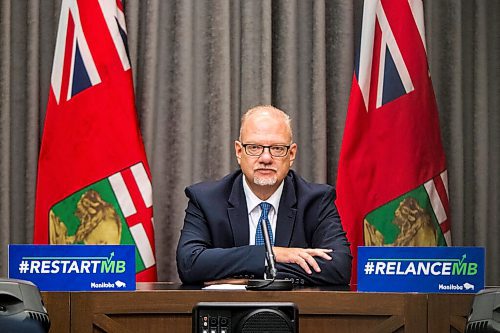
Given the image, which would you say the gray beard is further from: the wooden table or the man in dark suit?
the wooden table

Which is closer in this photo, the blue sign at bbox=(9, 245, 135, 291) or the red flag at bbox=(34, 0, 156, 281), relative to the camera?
the blue sign at bbox=(9, 245, 135, 291)

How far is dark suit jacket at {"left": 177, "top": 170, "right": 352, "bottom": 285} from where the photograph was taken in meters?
3.24

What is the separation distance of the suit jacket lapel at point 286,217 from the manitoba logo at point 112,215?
3.36ft

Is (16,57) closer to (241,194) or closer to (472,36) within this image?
(241,194)

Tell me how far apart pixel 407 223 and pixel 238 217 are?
114 cm

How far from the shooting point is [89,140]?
422 centimetres

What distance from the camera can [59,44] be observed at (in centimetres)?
427

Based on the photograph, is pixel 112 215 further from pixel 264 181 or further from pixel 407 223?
pixel 407 223

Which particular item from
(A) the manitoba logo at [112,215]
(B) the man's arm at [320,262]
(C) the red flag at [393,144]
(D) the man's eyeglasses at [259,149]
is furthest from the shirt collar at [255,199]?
(A) the manitoba logo at [112,215]

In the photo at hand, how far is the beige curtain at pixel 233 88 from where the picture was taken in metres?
4.69

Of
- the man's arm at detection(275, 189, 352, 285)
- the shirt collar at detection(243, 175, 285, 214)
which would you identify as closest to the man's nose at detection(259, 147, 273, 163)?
the shirt collar at detection(243, 175, 285, 214)

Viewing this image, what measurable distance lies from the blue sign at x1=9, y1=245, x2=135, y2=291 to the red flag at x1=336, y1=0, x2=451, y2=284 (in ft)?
6.18

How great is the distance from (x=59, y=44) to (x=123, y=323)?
2116mm

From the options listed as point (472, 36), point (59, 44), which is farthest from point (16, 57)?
point (472, 36)
